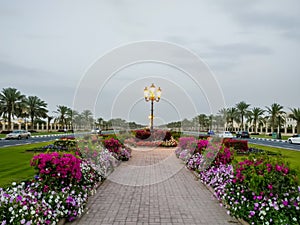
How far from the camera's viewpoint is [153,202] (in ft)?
20.3

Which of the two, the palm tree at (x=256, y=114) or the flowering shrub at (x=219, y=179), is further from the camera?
the palm tree at (x=256, y=114)

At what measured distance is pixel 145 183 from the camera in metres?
8.28

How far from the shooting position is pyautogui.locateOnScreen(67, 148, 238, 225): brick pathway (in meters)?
5.02

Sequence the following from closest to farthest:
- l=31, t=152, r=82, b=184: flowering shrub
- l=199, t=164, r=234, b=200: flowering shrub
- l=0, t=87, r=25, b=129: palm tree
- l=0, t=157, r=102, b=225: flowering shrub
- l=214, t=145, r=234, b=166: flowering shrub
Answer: l=0, t=157, r=102, b=225: flowering shrub < l=31, t=152, r=82, b=184: flowering shrub < l=199, t=164, r=234, b=200: flowering shrub < l=214, t=145, r=234, b=166: flowering shrub < l=0, t=87, r=25, b=129: palm tree

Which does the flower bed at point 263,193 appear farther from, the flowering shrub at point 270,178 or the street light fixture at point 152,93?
the street light fixture at point 152,93

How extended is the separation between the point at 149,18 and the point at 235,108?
5343 centimetres

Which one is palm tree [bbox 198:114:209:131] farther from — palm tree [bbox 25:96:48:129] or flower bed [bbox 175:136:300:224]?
flower bed [bbox 175:136:300:224]

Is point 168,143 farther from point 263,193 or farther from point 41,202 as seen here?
point 41,202

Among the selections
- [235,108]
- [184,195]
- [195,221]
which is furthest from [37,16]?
[235,108]

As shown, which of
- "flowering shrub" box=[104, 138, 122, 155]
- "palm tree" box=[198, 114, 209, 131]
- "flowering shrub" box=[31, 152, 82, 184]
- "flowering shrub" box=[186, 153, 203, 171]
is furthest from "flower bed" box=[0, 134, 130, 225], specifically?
"palm tree" box=[198, 114, 209, 131]

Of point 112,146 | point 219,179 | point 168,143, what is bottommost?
point 168,143

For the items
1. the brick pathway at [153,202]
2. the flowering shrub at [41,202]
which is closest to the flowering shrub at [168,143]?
the brick pathway at [153,202]

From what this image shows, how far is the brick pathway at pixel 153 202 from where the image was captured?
5020mm

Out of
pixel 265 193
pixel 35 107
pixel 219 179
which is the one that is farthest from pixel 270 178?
pixel 35 107
